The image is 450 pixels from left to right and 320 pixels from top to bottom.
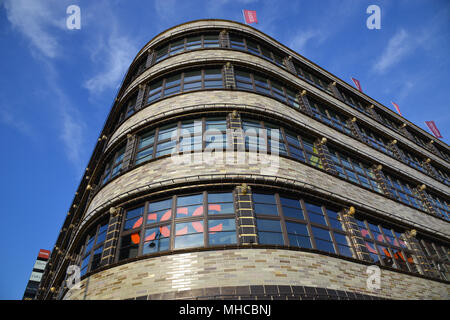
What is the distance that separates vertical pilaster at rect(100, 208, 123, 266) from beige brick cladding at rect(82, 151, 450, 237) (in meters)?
0.43

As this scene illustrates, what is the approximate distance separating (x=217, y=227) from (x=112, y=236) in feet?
10.5

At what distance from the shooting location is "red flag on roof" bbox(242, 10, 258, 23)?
18.6m

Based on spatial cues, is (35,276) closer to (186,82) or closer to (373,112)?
(186,82)

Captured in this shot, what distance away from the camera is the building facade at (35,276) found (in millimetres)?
64250

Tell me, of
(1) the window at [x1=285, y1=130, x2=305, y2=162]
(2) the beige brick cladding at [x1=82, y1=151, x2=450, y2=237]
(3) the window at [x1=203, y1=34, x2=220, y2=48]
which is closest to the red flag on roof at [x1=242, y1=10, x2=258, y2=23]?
(3) the window at [x1=203, y1=34, x2=220, y2=48]

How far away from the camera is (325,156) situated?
1209 centimetres

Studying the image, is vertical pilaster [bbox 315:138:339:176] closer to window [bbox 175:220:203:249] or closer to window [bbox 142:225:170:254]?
window [bbox 175:220:203:249]

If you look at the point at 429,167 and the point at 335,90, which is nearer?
the point at 335,90

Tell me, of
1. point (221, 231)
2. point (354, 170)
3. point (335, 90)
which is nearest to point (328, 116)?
point (354, 170)

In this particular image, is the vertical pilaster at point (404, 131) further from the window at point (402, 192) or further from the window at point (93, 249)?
the window at point (93, 249)

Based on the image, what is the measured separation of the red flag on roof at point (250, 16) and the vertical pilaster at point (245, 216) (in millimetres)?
14182

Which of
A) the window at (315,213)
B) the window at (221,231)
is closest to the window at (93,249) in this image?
the window at (221,231)

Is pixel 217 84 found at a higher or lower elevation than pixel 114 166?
higher

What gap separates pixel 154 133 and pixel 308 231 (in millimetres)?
6765
